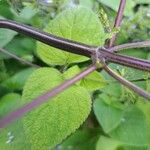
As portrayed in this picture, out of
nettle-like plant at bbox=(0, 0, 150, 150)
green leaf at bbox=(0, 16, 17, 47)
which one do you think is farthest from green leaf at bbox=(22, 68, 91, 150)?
green leaf at bbox=(0, 16, 17, 47)

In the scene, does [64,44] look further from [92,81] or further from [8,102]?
[8,102]

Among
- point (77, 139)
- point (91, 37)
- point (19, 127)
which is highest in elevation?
point (91, 37)

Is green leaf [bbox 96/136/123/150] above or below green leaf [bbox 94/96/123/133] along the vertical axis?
below

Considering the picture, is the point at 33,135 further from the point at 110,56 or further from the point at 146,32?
the point at 146,32

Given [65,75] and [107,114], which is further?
[107,114]

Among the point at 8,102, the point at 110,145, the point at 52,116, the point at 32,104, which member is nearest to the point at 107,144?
the point at 110,145

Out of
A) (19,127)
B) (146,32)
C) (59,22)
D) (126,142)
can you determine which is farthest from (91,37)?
(146,32)

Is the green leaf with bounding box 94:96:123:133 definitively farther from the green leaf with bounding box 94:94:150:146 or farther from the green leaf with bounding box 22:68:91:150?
the green leaf with bounding box 22:68:91:150
